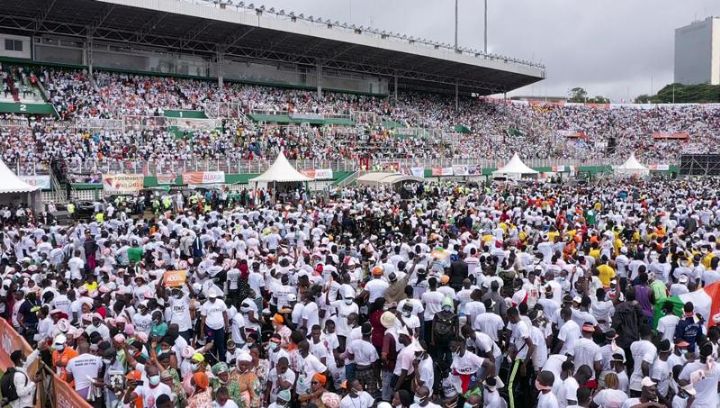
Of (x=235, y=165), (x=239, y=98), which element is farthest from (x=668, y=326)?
(x=239, y=98)

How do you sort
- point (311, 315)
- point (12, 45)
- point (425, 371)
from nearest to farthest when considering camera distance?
point (425, 371) < point (311, 315) < point (12, 45)

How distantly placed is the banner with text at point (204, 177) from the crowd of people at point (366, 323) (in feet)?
42.2

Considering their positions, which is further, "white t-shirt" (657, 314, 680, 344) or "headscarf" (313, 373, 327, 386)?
"white t-shirt" (657, 314, 680, 344)

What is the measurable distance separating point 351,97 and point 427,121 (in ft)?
20.7

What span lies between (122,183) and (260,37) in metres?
18.6

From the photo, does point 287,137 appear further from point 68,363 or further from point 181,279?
point 68,363

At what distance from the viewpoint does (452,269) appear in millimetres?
10352

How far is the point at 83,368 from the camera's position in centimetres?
688

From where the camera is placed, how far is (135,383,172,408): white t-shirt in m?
5.97

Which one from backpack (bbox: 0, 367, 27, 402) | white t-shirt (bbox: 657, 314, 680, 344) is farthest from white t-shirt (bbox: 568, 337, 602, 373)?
backpack (bbox: 0, 367, 27, 402)

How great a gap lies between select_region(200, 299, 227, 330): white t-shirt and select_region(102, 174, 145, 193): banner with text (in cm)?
1800

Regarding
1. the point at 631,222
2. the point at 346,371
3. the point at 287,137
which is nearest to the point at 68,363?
the point at 346,371

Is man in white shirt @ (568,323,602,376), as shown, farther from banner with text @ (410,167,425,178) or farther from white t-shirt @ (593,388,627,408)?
banner with text @ (410,167,425,178)

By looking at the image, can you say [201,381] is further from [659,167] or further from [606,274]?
[659,167]
